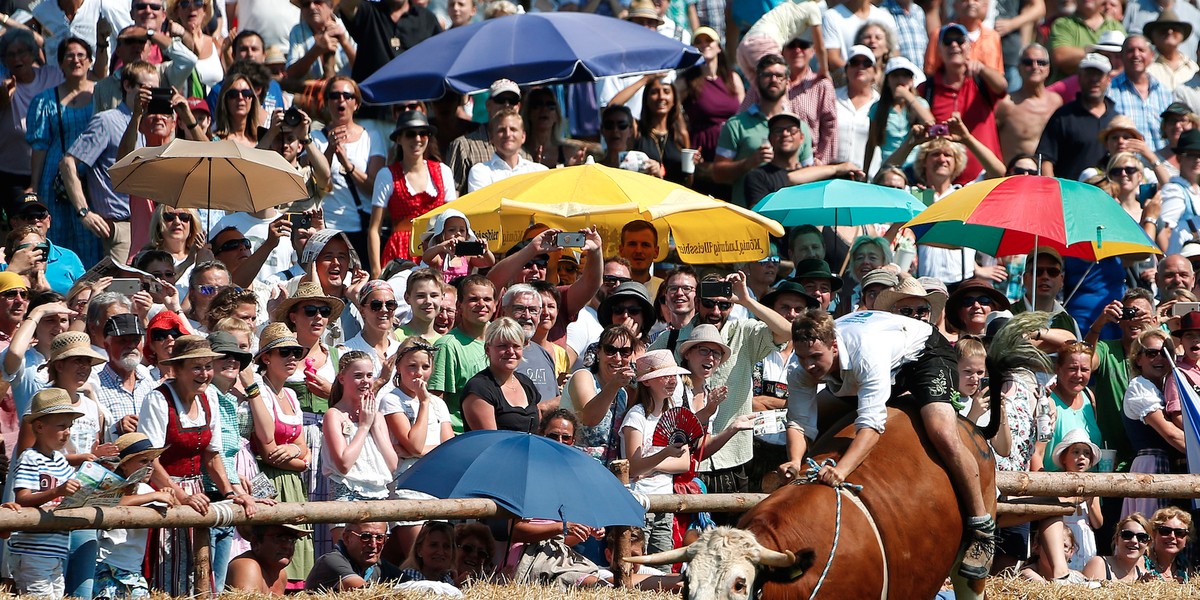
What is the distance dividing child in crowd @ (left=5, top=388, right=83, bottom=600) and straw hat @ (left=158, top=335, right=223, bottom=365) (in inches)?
29.0

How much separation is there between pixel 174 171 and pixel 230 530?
15.0 ft

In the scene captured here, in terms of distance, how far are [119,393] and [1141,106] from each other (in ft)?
39.8

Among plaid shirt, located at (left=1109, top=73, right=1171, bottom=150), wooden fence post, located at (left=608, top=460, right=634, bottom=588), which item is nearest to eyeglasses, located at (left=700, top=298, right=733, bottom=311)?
wooden fence post, located at (left=608, top=460, right=634, bottom=588)

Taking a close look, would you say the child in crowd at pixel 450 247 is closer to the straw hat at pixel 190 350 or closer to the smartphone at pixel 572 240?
the smartphone at pixel 572 240

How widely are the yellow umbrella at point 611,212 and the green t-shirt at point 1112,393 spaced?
2724mm

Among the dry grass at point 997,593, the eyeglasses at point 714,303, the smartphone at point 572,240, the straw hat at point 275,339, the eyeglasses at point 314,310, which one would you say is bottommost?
the dry grass at point 997,593

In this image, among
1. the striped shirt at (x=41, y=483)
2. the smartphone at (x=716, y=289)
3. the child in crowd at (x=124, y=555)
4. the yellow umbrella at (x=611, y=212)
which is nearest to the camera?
the striped shirt at (x=41, y=483)

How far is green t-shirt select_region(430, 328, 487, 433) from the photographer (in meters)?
11.7

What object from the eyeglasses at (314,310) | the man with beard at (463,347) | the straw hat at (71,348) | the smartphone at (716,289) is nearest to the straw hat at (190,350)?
the straw hat at (71,348)

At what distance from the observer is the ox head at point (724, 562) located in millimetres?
8383

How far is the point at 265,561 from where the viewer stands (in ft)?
31.7

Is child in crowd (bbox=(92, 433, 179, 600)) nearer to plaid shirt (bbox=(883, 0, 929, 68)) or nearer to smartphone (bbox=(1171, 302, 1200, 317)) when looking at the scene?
smartphone (bbox=(1171, 302, 1200, 317))

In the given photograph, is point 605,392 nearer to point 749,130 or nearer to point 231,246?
point 231,246

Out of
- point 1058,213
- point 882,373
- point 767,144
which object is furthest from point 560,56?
point 882,373
